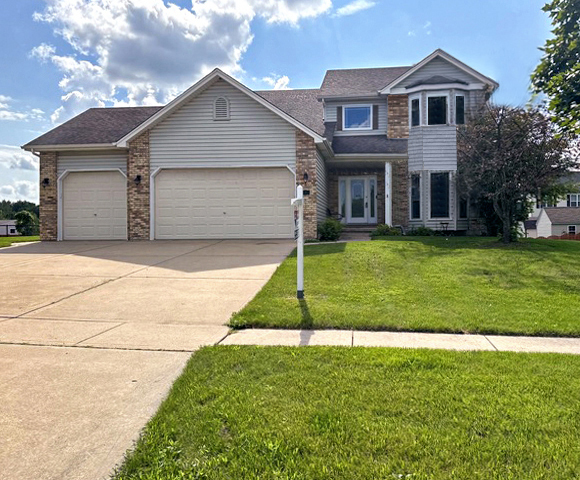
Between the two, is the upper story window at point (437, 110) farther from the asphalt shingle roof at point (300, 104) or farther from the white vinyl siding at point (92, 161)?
the white vinyl siding at point (92, 161)

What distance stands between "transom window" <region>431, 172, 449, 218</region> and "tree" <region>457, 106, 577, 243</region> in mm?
3853

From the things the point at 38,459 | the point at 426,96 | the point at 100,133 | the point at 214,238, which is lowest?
the point at 38,459

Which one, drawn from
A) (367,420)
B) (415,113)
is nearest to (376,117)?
(415,113)

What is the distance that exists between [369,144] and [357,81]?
414 centimetres

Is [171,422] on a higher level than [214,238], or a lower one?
lower

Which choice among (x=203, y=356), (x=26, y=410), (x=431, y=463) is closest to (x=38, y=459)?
(x=26, y=410)

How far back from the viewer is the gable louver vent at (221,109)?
14852mm

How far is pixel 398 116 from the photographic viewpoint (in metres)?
18.2

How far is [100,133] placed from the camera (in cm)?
1672

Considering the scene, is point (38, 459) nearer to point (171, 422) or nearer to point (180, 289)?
point (171, 422)

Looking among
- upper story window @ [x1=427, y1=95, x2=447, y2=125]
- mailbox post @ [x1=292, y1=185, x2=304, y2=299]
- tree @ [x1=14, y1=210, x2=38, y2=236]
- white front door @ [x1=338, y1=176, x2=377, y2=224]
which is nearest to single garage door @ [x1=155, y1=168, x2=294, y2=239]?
white front door @ [x1=338, y1=176, x2=377, y2=224]

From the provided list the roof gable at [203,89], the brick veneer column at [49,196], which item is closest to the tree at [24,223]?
the brick veneer column at [49,196]

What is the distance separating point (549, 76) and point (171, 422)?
732cm

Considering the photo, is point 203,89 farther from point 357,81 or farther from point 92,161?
point 357,81
